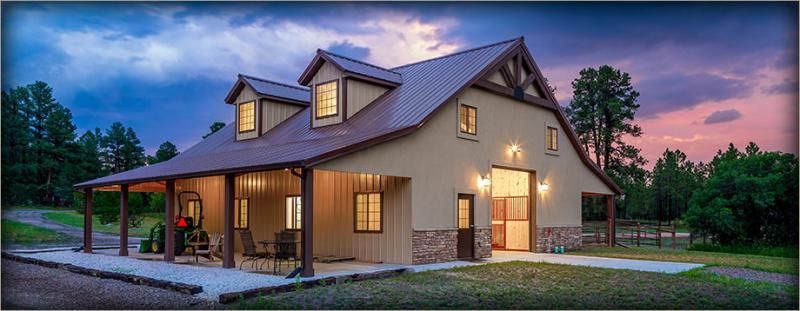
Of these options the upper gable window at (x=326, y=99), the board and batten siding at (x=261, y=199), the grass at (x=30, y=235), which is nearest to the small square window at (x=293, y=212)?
the board and batten siding at (x=261, y=199)

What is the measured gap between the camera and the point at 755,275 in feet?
43.4

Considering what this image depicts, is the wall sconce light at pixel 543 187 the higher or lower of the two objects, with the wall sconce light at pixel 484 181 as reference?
lower

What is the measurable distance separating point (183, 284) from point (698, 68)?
52.8ft

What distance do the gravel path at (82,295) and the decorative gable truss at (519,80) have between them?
9.39 meters

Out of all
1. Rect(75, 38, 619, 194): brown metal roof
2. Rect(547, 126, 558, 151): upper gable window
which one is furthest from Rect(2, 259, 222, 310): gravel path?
Rect(547, 126, 558, 151): upper gable window

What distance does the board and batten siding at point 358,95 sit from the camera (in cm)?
1666

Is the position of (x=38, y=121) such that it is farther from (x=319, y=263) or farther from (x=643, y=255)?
(x=643, y=255)

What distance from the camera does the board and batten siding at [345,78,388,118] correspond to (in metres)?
16.7

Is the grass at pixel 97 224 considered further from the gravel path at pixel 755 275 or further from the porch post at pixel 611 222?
the gravel path at pixel 755 275

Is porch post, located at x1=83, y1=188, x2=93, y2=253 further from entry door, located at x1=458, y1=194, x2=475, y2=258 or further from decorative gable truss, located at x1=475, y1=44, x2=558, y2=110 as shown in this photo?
decorative gable truss, located at x1=475, y1=44, x2=558, y2=110

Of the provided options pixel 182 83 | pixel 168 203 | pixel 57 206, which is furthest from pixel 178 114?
pixel 57 206

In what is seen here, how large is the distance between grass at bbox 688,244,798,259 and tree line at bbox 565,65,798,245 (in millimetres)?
865

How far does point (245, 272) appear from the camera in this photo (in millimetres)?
12953

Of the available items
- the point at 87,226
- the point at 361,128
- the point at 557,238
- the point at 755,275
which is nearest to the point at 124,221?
the point at 87,226
